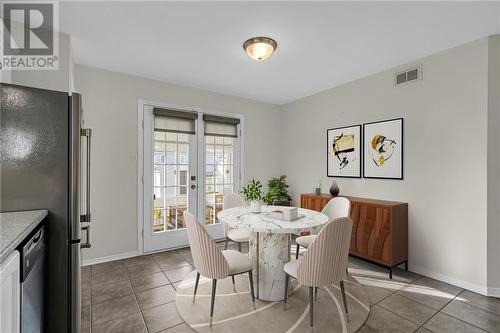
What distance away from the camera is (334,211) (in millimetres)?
2994

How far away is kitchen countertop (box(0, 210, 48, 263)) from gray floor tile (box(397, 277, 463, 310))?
10.00ft

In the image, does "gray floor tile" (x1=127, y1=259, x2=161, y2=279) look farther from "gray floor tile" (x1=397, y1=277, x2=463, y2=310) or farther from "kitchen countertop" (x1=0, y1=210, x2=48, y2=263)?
"gray floor tile" (x1=397, y1=277, x2=463, y2=310)

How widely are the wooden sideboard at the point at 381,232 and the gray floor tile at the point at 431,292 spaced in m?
0.27

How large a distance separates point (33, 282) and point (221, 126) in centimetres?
329

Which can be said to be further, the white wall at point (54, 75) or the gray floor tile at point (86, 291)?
the gray floor tile at point (86, 291)

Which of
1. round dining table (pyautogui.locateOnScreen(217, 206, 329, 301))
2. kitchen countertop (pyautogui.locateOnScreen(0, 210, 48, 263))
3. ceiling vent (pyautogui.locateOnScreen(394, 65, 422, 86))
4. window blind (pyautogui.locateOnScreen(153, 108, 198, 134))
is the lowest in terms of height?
round dining table (pyautogui.locateOnScreen(217, 206, 329, 301))

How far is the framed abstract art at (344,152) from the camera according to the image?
3629 millimetres

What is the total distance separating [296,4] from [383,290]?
2.83 m

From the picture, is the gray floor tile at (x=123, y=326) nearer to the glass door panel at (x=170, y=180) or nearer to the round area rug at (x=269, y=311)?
the round area rug at (x=269, y=311)

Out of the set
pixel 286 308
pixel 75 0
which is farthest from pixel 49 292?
pixel 75 0

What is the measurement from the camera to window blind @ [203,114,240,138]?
4.10 metres

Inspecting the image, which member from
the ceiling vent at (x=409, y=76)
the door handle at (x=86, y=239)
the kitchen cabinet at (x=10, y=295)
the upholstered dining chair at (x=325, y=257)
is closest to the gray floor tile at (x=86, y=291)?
the door handle at (x=86, y=239)

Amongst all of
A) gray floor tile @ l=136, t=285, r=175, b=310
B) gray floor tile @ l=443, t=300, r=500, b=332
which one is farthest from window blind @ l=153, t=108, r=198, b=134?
gray floor tile @ l=443, t=300, r=500, b=332

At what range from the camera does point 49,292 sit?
1577 mm
